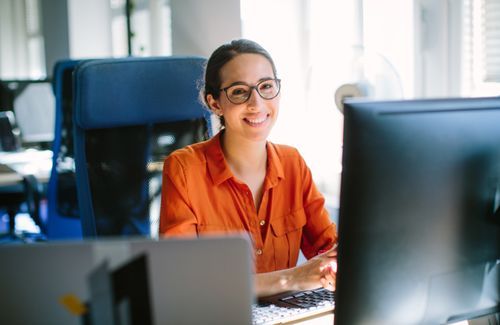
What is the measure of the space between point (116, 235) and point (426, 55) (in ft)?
4.78

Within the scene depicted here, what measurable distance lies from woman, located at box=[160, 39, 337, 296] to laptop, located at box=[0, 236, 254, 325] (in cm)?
82

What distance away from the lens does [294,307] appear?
1.32m

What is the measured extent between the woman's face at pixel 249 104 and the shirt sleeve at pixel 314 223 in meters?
0.18

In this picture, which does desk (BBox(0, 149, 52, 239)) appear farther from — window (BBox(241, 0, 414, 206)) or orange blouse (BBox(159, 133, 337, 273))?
orange blouse (BBox(159, 133, 337, 273))

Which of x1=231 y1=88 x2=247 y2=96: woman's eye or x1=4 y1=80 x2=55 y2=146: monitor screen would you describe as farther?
x1=4 y1=80 x2=55 y2=146: monitor screen

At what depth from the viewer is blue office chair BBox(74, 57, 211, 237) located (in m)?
1.83

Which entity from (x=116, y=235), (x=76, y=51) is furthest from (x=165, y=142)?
(x=76, y=51)

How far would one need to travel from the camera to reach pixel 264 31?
320 centimetres

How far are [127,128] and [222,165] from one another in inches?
16.5

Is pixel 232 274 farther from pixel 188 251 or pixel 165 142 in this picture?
pixel 165 142

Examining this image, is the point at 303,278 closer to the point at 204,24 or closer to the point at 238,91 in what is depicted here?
the point at 238,91

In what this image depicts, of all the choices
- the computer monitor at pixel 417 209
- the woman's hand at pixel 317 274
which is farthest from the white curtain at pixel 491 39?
the computer monitor at pixel 417 209

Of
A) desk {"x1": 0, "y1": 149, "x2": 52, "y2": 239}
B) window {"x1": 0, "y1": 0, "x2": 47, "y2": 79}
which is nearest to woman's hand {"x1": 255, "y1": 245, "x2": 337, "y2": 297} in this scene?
desk {"x1": 0, "y1": 149, "x2": 52, "y2": 239}

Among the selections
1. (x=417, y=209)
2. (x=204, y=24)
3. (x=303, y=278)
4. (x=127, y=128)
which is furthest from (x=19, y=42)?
(x=417, y=209)
